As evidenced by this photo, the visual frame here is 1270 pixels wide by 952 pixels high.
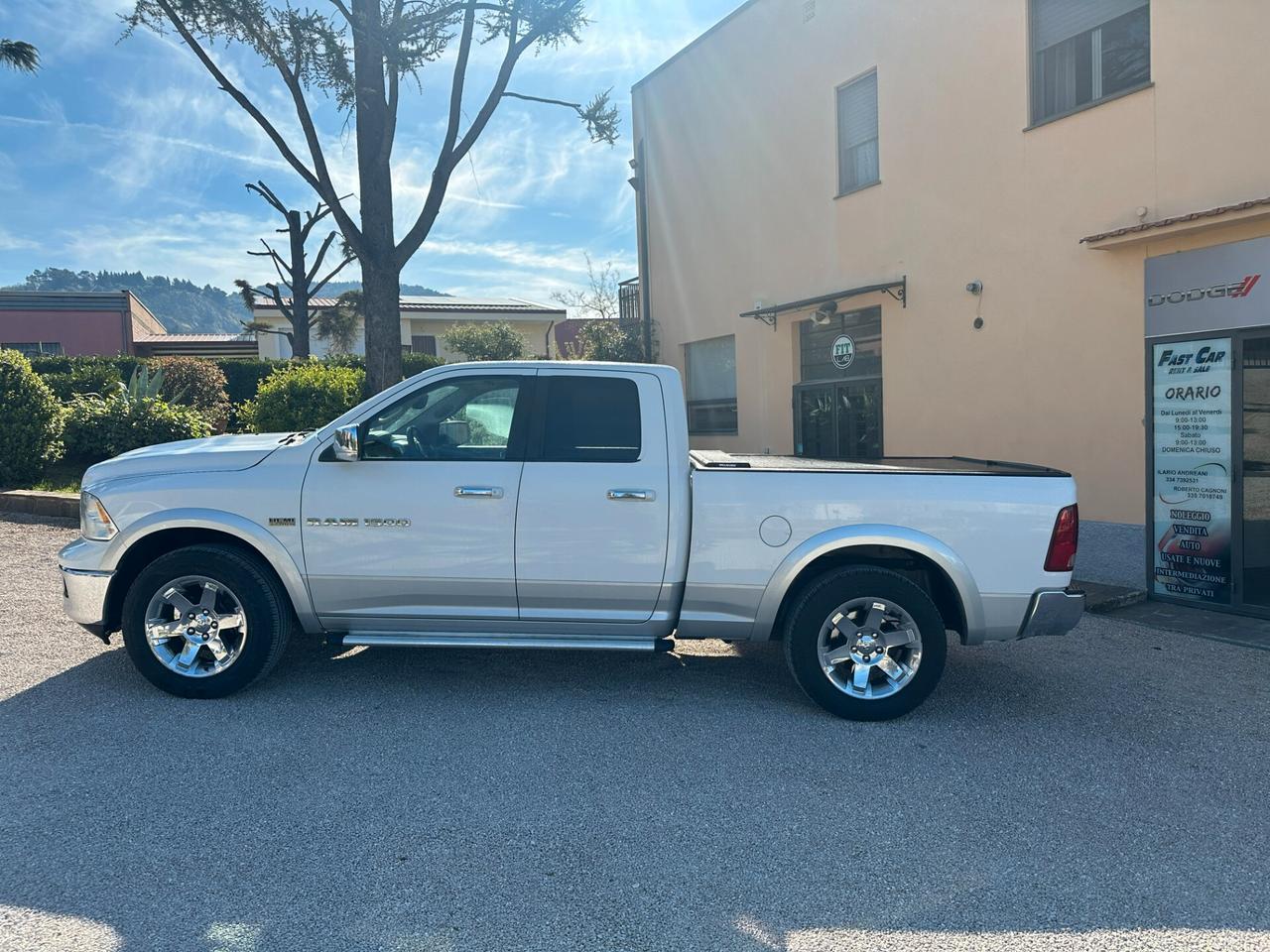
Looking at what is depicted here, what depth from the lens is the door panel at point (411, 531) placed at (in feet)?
16.0

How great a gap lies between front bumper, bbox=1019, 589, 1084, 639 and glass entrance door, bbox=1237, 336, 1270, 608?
3.62 meters

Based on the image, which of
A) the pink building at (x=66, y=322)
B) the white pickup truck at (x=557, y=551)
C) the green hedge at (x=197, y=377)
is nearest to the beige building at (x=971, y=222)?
the white pickup truck at (x=557, y=551)

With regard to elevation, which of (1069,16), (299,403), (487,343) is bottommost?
(299,403)

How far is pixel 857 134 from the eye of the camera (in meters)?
11.7

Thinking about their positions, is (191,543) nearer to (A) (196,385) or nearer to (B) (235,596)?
(B) (235,596)

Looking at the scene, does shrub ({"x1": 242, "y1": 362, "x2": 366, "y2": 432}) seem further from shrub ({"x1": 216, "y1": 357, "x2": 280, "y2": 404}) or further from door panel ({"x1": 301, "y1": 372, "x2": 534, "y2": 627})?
shrub ({"x1": 216, "y1": 357, "x2": 280, "y2": 404})

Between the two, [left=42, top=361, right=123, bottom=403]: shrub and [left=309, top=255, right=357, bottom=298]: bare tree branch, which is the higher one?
[left=309, top=255, right=357, bottom=298]: bare tree branch

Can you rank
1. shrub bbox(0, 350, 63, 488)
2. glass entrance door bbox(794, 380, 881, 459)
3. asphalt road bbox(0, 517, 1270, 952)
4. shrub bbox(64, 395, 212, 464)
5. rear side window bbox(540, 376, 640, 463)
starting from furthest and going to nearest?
1. shrub bbox(64, 395, 212, 464)
2. glass entrance door bbox(794, 380, 881, 459)
3. shrub bbox(0, 350, 63, 488)
4. rear side window bbox(540, 376, 640, 463)
5. asphalt road bbox(0, 517, 1270, 952)

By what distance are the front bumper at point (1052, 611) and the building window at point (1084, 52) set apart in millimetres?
5895

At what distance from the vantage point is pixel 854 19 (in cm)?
1141

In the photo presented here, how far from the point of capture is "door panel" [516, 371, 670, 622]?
191 inches

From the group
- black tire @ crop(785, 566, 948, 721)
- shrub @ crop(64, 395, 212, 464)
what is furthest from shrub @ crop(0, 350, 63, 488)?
black tire @ crop(785, 566, 948, 721)

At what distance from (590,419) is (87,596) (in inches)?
115

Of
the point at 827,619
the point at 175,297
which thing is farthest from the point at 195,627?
the point at 175,297
